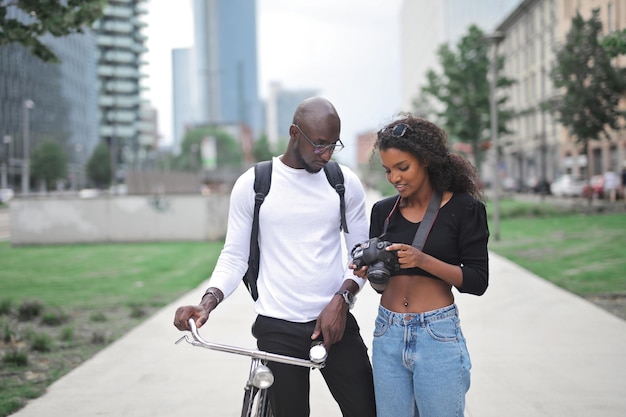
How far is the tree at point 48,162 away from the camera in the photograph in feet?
219

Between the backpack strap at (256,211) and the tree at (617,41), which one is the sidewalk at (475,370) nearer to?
the backpack strap at (256,211)

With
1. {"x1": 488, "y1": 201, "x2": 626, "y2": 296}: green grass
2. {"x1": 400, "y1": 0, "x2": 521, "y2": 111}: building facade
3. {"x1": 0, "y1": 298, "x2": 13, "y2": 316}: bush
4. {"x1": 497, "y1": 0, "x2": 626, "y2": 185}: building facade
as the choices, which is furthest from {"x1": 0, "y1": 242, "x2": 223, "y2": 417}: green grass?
{"x1": 400, "y1": 0, "x2": 521, "y2": 111}: building facade

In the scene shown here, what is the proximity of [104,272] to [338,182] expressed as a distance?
1171 cm

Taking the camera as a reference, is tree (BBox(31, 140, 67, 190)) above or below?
above

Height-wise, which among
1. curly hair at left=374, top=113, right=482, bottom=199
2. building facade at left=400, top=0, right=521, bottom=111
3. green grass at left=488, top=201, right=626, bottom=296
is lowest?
green grass at left=488, top=201, right=626, bottom=296

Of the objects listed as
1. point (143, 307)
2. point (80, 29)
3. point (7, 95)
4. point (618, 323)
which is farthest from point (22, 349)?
point (7, 95)

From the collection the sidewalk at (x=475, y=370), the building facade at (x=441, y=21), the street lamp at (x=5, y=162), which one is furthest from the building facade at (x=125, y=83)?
the sidewalk at (x=475, y=370)

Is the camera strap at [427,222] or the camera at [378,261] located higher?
the camera strap at [427,222]

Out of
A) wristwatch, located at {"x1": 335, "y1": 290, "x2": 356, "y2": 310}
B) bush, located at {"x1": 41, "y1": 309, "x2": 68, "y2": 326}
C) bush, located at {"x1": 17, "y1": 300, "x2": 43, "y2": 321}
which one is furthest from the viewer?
bush, located at {"x1": 17, "y1": 300, "x2": 43, "y2": 321}

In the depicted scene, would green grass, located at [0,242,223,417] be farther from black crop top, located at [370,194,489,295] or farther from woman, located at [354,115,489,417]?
black crop top, located at [370,194,489,295]

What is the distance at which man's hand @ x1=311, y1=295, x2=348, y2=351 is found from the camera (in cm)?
275

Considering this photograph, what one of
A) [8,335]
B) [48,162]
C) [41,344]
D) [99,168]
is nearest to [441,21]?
[99,168]

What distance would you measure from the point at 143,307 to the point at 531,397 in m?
6.13

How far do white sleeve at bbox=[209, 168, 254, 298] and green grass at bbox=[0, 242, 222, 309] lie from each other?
7.29 metres
